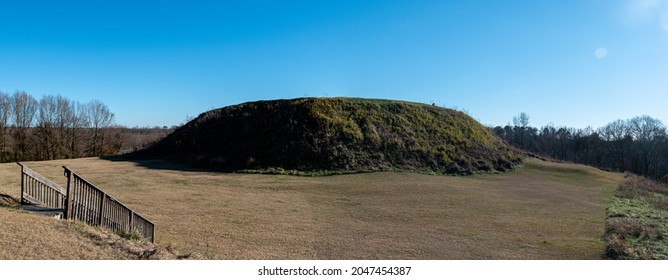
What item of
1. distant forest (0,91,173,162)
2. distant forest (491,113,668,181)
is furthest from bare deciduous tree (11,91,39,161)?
distant forest (491,113,668,181)

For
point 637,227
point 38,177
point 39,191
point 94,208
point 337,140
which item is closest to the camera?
point 94,208

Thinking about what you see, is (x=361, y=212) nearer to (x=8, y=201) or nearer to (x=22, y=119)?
(x=8, y=201)

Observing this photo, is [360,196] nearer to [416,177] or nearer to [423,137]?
[416,177]

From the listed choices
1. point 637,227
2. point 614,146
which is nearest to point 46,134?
point 637,227

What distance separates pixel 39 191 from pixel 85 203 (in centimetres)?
254

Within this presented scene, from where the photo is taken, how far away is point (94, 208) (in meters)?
8.22

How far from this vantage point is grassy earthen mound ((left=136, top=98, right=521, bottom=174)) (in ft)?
82.6

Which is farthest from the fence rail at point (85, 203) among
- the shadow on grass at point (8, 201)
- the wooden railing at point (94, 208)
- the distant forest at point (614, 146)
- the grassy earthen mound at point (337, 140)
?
the distant forest at point (614, 146)

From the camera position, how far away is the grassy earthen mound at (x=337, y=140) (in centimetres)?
2519

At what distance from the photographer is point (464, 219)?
1295cm

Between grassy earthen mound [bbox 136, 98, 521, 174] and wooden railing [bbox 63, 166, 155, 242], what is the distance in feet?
49.5

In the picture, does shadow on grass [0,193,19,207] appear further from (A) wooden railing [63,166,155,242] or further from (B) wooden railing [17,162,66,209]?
(A) wooden railing [63,166,155,242]

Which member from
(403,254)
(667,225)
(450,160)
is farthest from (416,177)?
(403,254)

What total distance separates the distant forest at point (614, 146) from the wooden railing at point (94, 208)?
2105 inches
